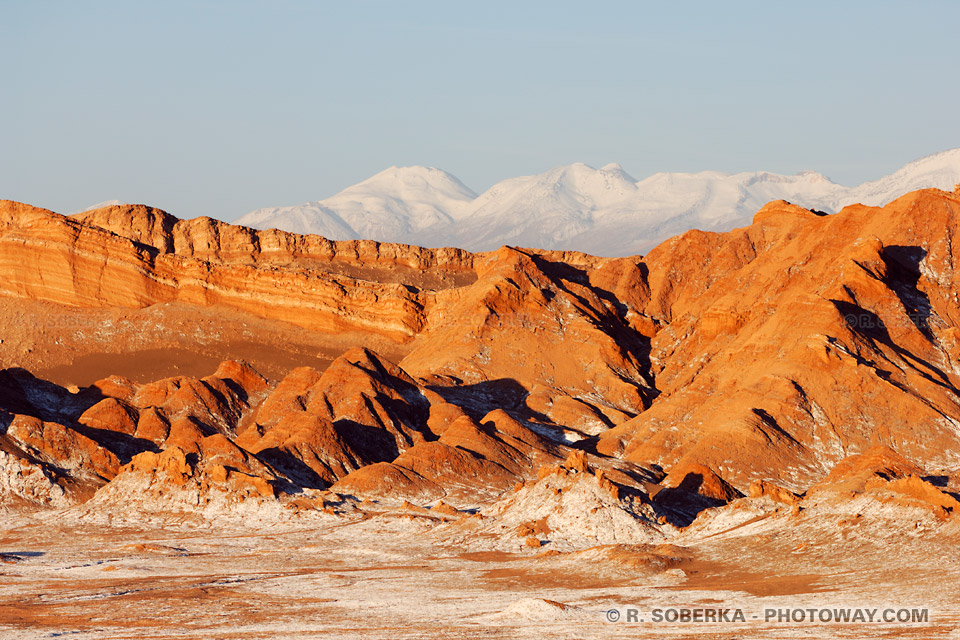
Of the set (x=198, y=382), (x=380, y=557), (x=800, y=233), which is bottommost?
(x=380, y=557)

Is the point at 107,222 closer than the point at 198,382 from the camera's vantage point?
No

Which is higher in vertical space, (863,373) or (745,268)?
(745,268)

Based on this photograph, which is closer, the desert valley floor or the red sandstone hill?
the desert valley floor

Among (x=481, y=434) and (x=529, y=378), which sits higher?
(x=529, y=378)

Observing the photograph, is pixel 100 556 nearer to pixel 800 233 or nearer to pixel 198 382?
pixel 198 382

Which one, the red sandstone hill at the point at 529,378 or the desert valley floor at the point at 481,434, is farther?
the red sandstone hill at the point at 529,378

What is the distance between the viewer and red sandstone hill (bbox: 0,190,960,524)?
260ft

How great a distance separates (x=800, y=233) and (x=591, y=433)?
38.9 meters

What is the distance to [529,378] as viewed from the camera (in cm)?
10725

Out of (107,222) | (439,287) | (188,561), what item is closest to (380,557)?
(188,561)

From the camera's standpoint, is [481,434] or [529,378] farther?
[529,378]

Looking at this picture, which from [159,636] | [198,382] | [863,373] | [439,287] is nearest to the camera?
[159,636]

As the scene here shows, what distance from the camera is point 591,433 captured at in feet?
311

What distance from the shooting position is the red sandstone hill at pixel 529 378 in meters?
79.2
